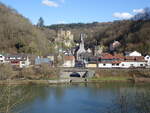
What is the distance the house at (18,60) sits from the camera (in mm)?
19500

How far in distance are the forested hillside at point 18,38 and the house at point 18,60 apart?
2.12 meters

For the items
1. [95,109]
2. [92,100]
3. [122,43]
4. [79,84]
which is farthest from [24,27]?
[95,109]

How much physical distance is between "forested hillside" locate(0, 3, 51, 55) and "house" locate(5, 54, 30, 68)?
6.94 ft

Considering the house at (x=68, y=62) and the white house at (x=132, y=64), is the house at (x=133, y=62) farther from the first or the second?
the house at (x=68, y=62)

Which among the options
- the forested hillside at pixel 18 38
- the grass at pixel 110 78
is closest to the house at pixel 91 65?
the grass at pixel 110 78

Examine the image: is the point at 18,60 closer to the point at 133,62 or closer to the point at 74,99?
the point at 133,62

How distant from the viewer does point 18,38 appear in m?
23.5

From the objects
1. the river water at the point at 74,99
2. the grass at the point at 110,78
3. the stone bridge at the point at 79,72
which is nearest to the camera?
the river water at the point at 74,99

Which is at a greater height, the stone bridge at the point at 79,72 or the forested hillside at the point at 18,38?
the forested hillside at the point at 18,38

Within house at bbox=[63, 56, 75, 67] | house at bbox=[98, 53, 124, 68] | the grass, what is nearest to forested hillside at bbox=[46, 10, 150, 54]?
house at bbox=[98, 53, 124, 68]

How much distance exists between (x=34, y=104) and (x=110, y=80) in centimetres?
690

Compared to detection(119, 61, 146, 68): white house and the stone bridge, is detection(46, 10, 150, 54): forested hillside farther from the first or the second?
the stone bridge

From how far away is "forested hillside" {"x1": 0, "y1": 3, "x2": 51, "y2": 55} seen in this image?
912 inches

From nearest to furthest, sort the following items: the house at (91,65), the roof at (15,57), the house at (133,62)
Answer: the house at (133,62) < the house at (91,65) < the roof at (15,57)
